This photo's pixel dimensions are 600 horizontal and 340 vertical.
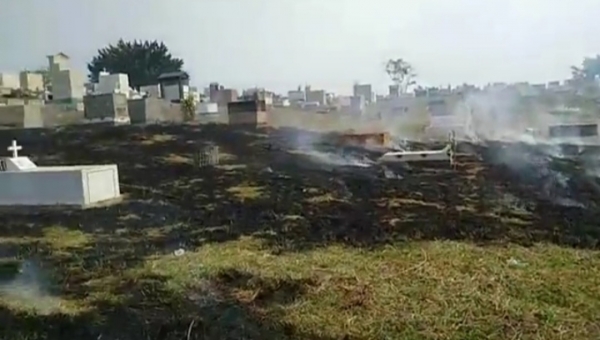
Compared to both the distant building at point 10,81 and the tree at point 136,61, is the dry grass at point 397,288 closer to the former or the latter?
the distant building at point 10,81

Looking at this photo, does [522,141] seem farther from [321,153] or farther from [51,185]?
[51,185]

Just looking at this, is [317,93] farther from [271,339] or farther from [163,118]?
[271,339]

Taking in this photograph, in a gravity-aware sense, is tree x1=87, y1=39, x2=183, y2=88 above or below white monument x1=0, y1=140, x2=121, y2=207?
above

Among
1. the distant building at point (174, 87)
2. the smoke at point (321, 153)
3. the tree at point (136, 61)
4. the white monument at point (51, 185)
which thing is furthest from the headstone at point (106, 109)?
the tree at point (136, 61)

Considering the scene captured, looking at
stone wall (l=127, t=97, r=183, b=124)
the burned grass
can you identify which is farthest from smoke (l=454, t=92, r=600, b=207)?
stone wall (l=127, t=97, r=183, b=124)

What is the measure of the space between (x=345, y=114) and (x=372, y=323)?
15011 millimetres

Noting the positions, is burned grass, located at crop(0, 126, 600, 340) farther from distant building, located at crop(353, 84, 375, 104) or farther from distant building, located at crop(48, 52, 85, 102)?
distant building, located at crop(353, 84, 375, 104)

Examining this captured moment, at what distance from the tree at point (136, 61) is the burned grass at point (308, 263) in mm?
23475

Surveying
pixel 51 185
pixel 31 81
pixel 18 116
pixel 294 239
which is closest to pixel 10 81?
pixel 31 81

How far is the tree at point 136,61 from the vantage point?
29750mm

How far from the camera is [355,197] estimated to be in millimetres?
6703

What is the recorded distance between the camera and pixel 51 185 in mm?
6492

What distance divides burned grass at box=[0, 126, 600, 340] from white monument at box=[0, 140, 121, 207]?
0.33m

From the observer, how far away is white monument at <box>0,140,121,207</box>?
6406 mm
